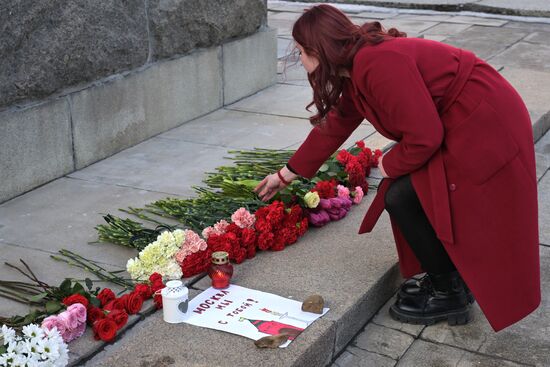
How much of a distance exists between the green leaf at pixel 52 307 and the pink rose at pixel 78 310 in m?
0.11

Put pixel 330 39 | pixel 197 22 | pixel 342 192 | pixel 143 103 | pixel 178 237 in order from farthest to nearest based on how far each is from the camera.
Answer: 1. pixel 197 22
2. pixel 143 103
3. pixel 342 192
4. pixel 178 237
5. pixel 330 39

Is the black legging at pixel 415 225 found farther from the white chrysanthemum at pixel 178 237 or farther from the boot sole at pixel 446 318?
the white chrysanthemum at pixel 178 237

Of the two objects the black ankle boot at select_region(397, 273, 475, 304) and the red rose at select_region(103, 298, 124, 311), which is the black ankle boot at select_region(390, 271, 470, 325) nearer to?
the black ankle boot at select_region(397, 273, 475, 304)

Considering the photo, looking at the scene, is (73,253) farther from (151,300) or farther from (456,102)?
(456,102)

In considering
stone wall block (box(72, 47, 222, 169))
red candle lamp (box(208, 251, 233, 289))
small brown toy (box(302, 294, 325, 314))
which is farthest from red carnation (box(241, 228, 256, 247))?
stone wall block (box(72, 47, 222, 169))

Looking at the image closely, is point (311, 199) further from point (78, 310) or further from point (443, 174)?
point (78, 310)

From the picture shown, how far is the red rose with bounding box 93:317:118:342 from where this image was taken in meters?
2.92

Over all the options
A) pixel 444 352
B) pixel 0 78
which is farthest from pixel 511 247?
pixel 0 78

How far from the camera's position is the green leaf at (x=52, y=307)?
3.03m

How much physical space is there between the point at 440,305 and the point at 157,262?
44.3 inches

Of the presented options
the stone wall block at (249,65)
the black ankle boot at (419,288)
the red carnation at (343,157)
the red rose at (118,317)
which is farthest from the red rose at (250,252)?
the stone wall block at (249,65)

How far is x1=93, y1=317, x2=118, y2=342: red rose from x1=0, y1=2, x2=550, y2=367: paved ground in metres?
0.04

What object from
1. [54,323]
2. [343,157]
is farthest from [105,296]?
[343,157]

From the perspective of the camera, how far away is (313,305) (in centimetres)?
315
